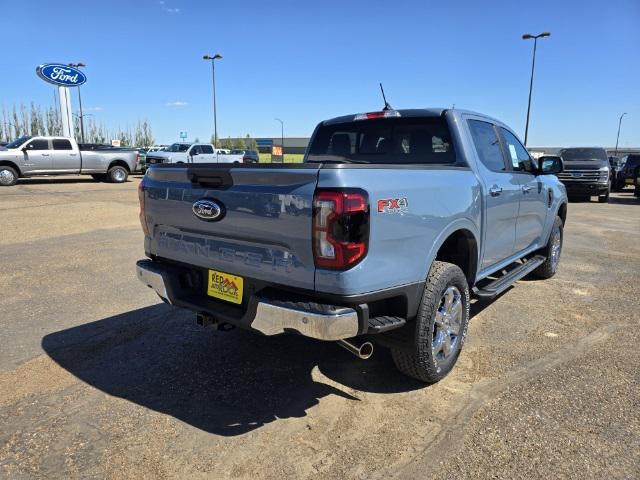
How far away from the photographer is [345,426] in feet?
9.19

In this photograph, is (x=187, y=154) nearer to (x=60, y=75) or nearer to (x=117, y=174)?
(x=117, y=174)

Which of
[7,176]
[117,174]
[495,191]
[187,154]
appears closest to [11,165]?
[7,176]

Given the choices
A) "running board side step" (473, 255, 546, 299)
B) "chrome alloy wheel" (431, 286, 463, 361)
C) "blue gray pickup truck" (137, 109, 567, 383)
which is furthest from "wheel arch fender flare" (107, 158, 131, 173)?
"chrome alloy wheel" (431, 286, 463, 361)

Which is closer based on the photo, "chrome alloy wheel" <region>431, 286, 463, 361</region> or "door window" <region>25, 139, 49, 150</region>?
"chrome alloy wheel" <region>431, 286, 463, 361</region>

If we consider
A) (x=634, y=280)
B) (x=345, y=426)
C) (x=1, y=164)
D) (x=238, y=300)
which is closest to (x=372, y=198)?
(x=238, y=300)

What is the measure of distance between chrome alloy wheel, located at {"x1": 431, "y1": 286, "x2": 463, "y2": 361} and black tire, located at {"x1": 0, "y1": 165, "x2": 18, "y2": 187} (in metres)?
19.2

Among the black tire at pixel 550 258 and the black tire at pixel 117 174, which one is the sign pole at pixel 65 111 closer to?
the black tire at pixel 117 174

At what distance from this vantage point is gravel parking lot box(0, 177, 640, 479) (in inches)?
97.0

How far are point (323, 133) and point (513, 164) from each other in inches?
75.1

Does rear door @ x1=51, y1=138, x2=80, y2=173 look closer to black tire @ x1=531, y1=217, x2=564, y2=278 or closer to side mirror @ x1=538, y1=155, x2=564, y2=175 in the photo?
black tire @ x1=531, y1=217, x2=564, y2=278

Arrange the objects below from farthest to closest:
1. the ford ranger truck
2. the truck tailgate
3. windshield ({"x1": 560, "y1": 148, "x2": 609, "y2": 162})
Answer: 1. the ford ranger truck
2. windshield ({"x1": 560, "y1": 148, "x2": 609, "y2": 162})
3. the truck tailgate

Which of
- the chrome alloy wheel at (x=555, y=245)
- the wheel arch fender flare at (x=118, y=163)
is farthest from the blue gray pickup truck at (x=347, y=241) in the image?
the wheel arch fender flare at (x=118, y=163)

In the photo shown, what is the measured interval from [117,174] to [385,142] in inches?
761

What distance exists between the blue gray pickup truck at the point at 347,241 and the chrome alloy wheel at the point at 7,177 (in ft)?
57.8
